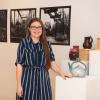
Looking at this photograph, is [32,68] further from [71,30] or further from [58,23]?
[58,23]

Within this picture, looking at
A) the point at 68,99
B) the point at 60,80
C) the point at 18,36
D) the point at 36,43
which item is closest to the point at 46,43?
the point at 36,43

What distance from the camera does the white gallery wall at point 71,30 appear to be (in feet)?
14.3

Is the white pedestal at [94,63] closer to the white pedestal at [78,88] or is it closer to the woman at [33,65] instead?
the white pedestal at [78,88]

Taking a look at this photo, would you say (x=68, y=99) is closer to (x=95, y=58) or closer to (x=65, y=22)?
(x=95, y=58)

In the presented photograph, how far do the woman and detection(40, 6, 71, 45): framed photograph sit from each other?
1412 mm

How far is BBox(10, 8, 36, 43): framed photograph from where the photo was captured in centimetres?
516

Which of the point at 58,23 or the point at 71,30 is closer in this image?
the point at 71,30

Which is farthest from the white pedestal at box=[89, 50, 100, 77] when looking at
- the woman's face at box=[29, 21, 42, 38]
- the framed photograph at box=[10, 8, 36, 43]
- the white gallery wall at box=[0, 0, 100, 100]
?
the framed photograph at box=[10, 8, 36, 43]

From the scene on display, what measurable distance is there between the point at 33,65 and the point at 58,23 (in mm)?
1660

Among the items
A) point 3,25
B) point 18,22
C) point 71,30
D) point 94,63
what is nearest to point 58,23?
point 71,30

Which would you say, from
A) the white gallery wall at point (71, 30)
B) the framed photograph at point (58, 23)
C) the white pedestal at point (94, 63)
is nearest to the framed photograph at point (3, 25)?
the white gallery wall at point (71, 30)

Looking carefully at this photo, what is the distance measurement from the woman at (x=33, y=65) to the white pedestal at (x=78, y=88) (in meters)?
0.35

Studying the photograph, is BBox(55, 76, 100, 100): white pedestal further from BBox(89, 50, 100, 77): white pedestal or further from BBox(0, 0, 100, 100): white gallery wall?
BBox(0, 0, 100, 100): white gallery wall

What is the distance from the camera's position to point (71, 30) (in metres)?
4.62
